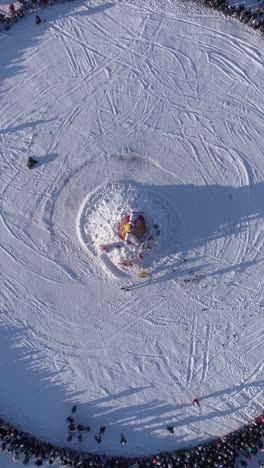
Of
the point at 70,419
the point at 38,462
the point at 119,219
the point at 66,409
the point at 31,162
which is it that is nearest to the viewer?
the point at 38,462

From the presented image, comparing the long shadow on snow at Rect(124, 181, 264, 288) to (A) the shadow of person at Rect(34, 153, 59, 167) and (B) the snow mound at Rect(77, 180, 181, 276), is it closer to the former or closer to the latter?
(B) the snow mound at Rect(77, 180, 181, 276)

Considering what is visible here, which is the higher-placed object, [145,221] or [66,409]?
[145,221]

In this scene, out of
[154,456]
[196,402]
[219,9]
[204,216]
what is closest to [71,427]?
[154,456]

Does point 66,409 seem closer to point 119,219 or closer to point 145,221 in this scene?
point 119,219

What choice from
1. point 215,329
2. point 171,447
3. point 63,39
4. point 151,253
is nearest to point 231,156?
point 151,253

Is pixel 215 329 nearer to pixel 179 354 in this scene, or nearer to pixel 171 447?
pixel 179 354

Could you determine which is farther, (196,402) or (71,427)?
(196,402)

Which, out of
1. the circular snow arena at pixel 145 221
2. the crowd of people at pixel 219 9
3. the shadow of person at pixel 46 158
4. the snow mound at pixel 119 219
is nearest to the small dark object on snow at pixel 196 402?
the circular snow arena at pixel 145 221
